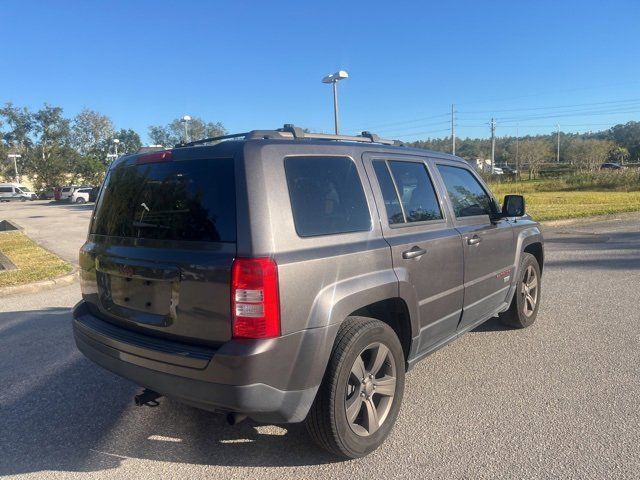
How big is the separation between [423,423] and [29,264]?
8.83 meters

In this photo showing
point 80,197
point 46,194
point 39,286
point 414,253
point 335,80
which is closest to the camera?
point 414,253

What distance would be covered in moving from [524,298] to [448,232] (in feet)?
6.51

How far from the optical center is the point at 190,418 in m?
3.39

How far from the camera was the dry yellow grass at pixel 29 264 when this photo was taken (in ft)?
25.9

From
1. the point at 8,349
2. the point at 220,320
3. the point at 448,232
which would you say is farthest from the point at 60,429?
the point at 448,232

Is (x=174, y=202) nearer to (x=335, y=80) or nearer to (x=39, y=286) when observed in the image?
(x=39, y=286)

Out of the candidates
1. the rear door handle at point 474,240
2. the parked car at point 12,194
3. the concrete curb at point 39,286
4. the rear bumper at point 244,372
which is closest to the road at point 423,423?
the rear bumper at point 244,372

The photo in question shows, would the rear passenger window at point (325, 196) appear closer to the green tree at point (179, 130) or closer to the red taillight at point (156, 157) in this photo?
the red taillight at point (156, 157)

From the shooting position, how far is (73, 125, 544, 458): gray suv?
2.42 meters

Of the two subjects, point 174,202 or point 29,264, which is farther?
point 29,264

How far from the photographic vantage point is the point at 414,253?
3.21m

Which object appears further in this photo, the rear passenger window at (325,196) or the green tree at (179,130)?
the green tree at (179,130)

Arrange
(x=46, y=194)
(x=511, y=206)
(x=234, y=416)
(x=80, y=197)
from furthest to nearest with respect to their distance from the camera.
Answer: (x=46, y=194) → (x=80, y=197) → (x=511, y=206) → (x=234, y=416)

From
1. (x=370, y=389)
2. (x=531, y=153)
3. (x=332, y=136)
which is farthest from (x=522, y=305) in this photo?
(x=531, y=153)
